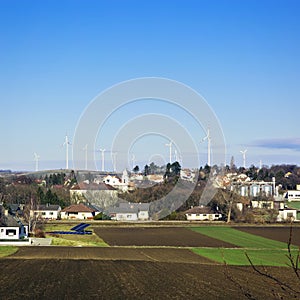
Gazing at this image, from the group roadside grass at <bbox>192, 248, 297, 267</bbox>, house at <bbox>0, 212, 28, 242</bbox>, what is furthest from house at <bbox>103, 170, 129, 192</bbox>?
roadside grass at <bbox>192, 248, 297, 267</bbox>

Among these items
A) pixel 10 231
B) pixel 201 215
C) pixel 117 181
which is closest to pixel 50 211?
pixel 201 215

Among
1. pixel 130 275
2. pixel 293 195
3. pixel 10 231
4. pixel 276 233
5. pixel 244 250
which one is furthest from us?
pixel 293 195

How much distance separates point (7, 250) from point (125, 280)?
48.8 feet

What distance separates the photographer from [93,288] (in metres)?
17.3

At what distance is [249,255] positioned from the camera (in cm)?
3023

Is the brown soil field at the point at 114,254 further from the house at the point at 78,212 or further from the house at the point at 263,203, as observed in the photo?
the house at the point at 263,203

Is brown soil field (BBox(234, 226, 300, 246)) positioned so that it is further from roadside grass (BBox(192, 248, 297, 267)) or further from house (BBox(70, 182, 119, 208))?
house (BBox(70, 182, 119, 208))

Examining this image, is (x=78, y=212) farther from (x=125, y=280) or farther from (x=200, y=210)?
(x=125, y=280)

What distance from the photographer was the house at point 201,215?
65812 mm

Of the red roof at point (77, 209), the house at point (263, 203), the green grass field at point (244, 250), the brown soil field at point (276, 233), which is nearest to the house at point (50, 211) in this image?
the red roof at point (77, 209)

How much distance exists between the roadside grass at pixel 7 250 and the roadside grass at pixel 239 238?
1416cm

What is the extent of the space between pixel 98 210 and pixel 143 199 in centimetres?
674

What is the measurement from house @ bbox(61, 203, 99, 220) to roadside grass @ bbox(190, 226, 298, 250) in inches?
751

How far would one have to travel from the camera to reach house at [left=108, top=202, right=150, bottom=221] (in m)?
67.1
